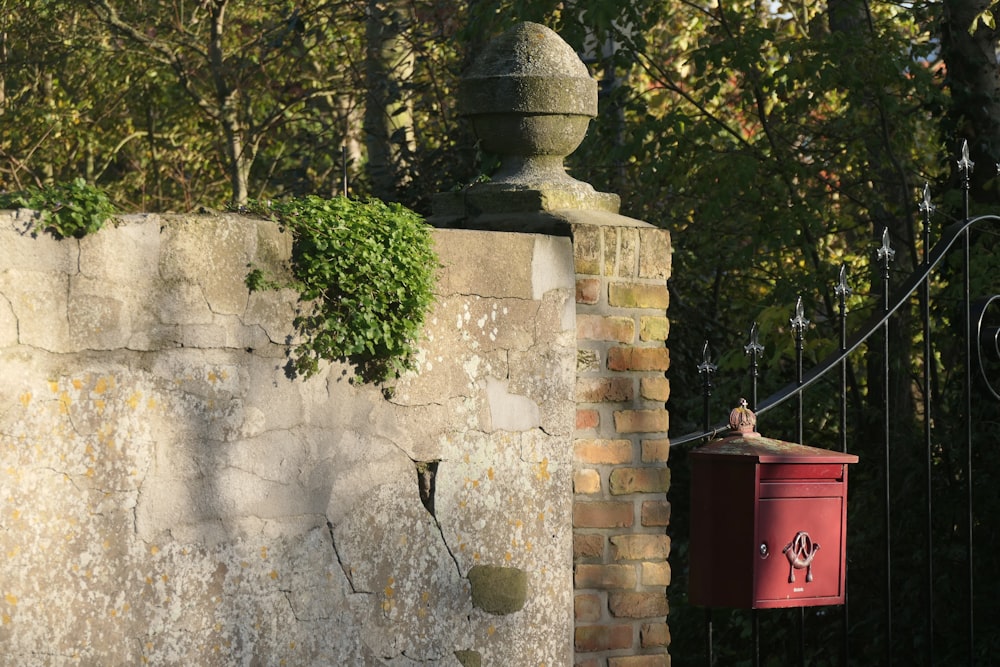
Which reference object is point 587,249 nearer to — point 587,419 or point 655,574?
point 587,419

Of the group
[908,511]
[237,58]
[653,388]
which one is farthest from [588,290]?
[237,58]

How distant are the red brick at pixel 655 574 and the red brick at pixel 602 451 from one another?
0.31 metres

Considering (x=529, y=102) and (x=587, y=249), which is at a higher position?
(x=529, y=102)

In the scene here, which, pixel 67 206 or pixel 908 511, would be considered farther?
pixel 908 511

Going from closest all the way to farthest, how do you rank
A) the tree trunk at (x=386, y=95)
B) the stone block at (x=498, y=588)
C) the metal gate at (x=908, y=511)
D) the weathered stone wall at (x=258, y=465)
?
the weathered stone wall at (x=258, y=465) → the stone block at (x=498, y=588) → the metal gate at (x=908, y=511) → the tree trunk at (x=386, y=95)

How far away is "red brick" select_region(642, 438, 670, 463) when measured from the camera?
3607 millimetres

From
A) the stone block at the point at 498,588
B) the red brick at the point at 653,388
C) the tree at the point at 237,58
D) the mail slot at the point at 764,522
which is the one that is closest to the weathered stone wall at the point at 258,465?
the stone block at the point at 498,588

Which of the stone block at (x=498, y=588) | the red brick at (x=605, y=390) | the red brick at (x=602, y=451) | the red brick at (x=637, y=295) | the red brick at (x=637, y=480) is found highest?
the red brick at (x=637, y=295)

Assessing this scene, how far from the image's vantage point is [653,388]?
11.9 ft

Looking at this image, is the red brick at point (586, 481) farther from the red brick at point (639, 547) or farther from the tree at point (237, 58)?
the tree at point (237, 58)

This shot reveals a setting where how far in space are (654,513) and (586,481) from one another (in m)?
0.26

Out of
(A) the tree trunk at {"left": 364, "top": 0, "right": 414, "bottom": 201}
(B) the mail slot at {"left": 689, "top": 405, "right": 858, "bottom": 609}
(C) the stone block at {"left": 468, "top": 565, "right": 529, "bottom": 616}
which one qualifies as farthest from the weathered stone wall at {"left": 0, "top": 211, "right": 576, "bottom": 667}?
(A) the tree trunk at {"left": 364, "top": 0, "right": 414, "bottom": 201}

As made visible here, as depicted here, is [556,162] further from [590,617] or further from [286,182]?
[286,182]

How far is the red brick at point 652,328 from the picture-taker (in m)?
3.60
